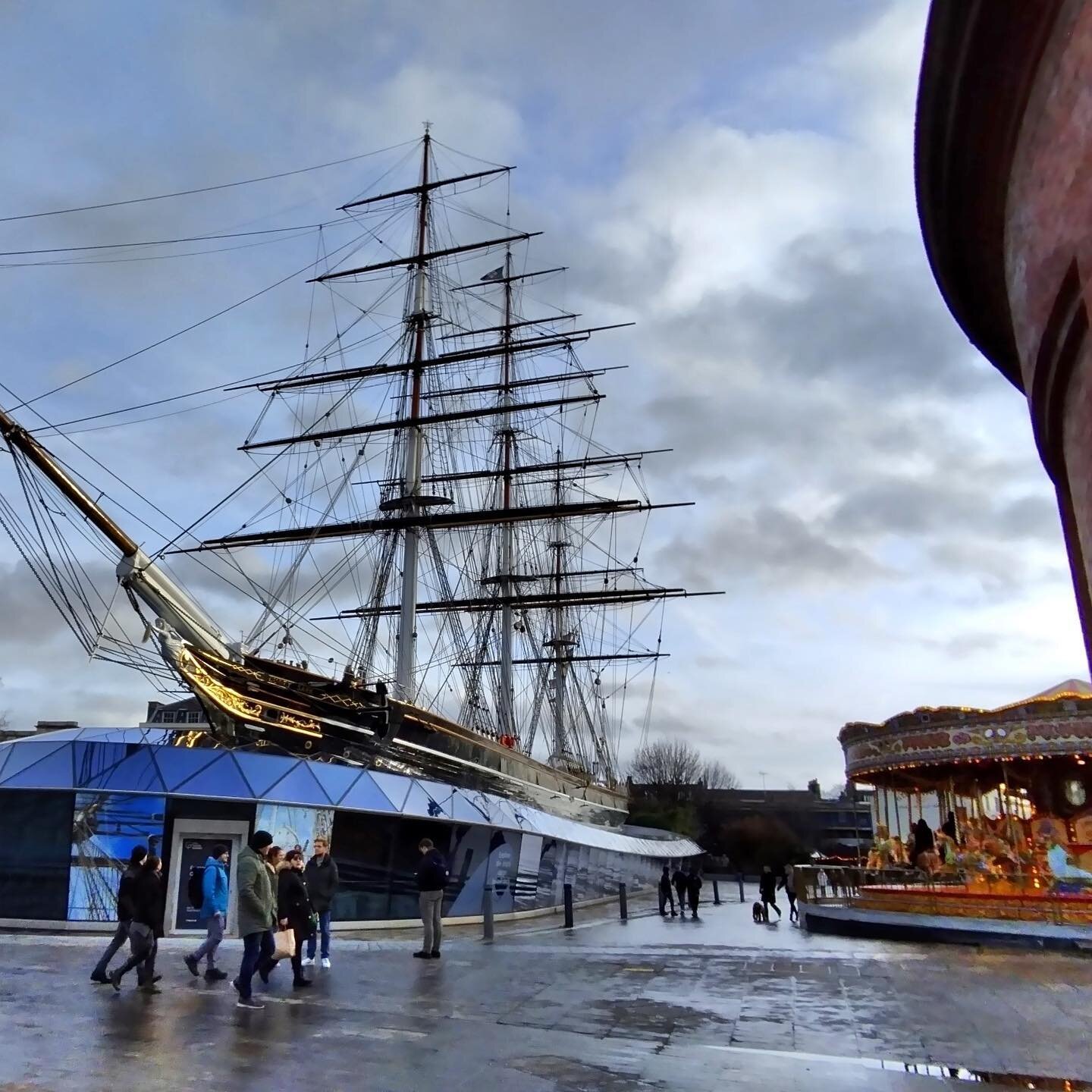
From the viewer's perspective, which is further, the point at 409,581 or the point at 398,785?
the point at 409,581

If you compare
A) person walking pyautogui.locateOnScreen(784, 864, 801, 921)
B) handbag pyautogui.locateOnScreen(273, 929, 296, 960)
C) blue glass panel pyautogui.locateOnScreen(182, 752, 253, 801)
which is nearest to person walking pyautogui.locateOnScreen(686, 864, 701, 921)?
person walking pyautogui.locateOnScreen(784, 864, 801, 921)

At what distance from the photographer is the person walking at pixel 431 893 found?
11758mm

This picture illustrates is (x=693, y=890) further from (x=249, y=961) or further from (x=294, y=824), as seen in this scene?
(x=249, y=961)

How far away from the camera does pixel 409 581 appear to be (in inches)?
1103

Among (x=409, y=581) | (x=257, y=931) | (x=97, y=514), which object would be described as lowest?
(x=257, y=931)

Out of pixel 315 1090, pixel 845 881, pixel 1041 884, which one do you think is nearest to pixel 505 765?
pixel 845 881

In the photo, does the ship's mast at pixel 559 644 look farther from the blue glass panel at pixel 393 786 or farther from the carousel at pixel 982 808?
the blue glass panel at pixel 393 786

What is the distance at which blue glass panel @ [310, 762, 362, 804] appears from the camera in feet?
57.0

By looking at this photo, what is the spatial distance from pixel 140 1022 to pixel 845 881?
56.6 feet

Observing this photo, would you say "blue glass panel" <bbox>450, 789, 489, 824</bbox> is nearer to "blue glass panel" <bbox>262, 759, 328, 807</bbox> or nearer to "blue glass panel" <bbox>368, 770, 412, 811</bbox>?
"blue glass panel" <bbox>368, 770, 412, 811</bbox>

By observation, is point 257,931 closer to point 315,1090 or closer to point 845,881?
point 315,1090

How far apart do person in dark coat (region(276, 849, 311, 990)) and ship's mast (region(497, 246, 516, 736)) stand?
2652 centimetres

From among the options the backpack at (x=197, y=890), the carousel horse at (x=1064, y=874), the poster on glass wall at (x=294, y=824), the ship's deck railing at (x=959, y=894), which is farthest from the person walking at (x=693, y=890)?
the backpack at (x=197, y=890)

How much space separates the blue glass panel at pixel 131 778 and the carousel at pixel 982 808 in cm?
1403
